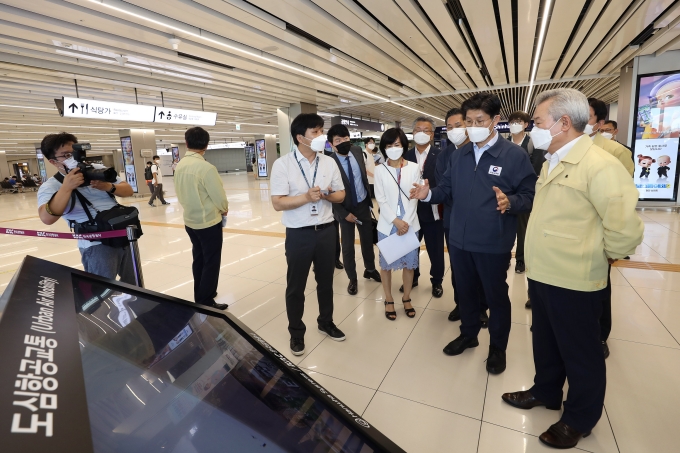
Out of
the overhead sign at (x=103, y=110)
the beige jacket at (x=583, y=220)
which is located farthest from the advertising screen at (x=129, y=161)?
the beige jacket at (x=583, y=220)

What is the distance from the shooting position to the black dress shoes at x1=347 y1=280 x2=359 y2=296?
3528 millimetres

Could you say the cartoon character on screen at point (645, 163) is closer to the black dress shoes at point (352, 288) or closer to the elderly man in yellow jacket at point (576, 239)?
the black dress shoes at point (352, 288)

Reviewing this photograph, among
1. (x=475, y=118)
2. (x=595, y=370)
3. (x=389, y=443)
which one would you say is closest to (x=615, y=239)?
(x=595, y=370)

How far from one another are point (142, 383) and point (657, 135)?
963 centimetres

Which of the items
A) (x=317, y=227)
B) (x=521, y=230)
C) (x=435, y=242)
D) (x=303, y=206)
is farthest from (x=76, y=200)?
(x=521, y=230)

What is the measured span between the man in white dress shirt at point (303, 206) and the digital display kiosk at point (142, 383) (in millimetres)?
1323

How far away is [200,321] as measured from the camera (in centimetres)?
103

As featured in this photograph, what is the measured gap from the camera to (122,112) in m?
7.41

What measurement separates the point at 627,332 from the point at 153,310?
3.11 meters

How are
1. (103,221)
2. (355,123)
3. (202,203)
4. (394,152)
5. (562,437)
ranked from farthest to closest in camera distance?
(355,123)
(202,203)
(394,152)
(103,221)
(562,437)

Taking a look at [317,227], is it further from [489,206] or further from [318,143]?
[489,206]

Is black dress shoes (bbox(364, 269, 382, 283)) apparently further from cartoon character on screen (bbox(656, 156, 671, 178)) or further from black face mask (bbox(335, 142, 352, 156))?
cartoon character on screen (bbox(656, 156, 671, 178))

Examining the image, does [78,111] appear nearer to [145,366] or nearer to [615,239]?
[145,366]

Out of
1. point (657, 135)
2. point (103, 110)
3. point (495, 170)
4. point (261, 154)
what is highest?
point (103, 110)
